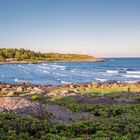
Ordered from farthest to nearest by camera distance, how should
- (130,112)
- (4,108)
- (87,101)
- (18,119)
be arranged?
(87,101)
(130,112)
(4,108)
(18,119)

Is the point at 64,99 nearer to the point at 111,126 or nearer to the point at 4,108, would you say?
the point at 4,108

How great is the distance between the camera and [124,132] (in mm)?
12117

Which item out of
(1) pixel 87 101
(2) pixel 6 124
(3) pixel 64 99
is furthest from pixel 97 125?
(3) pixel 64 99

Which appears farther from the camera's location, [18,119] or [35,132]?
[18,119]

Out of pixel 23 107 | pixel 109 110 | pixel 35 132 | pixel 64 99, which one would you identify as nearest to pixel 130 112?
pixel 109 110

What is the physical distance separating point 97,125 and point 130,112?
573cm

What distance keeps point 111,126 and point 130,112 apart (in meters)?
5.72

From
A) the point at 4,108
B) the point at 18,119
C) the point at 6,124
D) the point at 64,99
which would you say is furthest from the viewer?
the point at 64,99

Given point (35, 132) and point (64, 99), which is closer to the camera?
point (35, 132)

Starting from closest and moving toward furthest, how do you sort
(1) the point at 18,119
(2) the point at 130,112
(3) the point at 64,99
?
(1) the point at 18,119, (2) the point at 130,112, (3) the point at 64,99

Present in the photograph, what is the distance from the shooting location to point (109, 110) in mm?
18641

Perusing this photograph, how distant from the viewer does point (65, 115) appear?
52.3ft

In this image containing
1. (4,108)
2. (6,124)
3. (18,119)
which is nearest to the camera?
(6,124)

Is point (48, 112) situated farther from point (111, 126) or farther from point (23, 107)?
point (111, 126)
